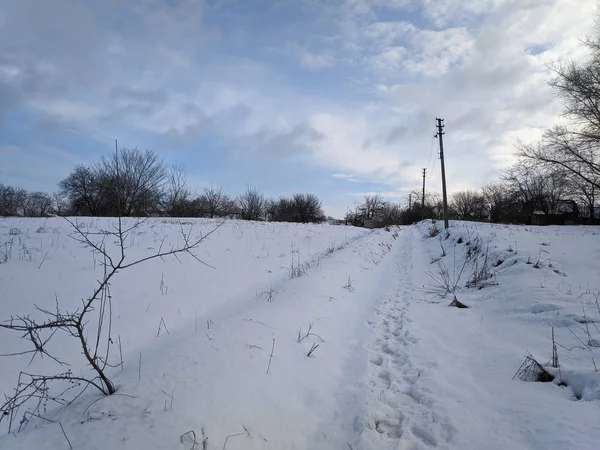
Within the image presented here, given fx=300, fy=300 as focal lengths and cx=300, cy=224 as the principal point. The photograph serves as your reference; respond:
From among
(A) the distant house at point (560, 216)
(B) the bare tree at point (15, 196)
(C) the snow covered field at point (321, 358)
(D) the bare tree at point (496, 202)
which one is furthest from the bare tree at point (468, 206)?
(B) the bare tree at point (15, 196)

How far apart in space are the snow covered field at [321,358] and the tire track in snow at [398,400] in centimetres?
2

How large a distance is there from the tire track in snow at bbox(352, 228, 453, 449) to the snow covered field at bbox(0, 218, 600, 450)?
17 mm

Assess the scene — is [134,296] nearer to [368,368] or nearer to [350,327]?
[350,327]

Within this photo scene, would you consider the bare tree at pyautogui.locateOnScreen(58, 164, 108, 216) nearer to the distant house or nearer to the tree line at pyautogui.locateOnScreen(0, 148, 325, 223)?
the tree line at pyautogui.locateOnScreen(0, 148, 325, 223)

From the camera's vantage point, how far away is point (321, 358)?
388 centimetres

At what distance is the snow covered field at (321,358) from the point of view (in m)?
2.38

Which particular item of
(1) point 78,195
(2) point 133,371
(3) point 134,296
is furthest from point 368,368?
(1) point 78,195

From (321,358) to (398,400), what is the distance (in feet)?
3.59

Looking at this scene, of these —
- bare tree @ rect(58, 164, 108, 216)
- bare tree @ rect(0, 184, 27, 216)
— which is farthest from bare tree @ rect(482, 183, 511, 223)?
bare tree @ rect(0, 184, 27, 216)

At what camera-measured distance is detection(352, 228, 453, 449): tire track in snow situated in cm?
250

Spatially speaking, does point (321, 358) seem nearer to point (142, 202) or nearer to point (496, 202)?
point (142, 202)

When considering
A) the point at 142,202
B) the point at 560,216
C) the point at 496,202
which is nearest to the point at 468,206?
the point at 496,202

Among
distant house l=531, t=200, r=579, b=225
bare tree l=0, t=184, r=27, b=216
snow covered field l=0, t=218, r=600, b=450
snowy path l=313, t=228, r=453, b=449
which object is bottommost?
snowy path l=313, t=228, r=453, b=449

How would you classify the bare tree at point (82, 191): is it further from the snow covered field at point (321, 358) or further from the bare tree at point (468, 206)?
the bare tree at point (468, 206)
